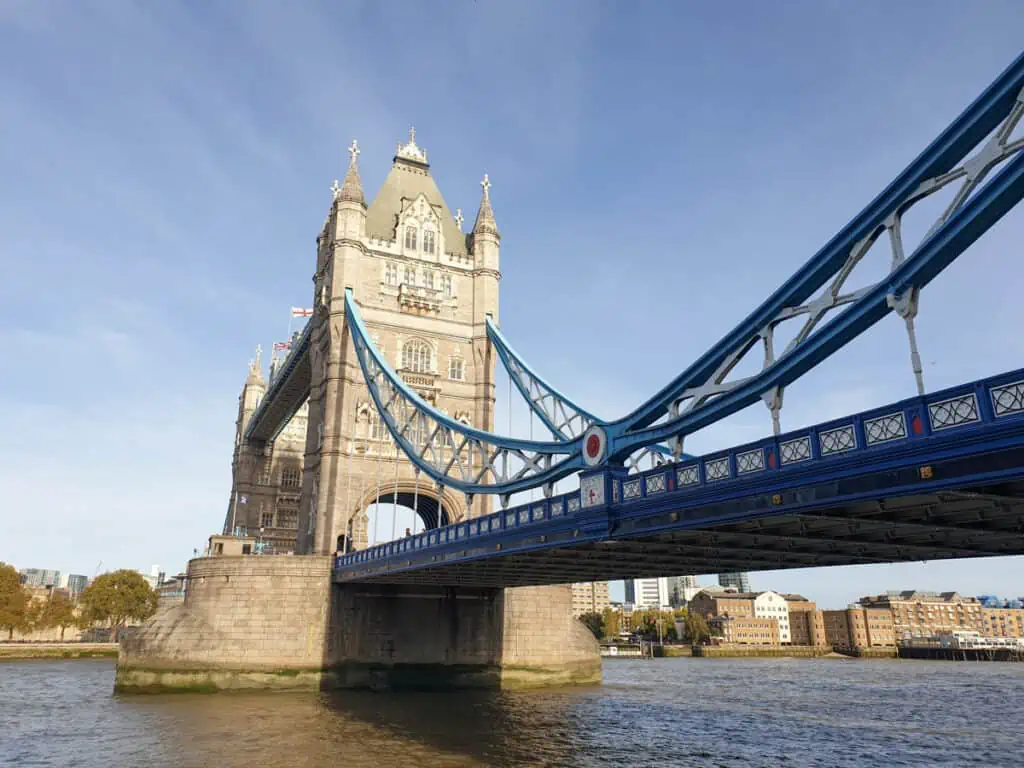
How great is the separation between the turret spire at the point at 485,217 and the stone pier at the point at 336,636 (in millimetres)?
22826

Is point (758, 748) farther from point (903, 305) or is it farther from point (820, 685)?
point (820, 685)

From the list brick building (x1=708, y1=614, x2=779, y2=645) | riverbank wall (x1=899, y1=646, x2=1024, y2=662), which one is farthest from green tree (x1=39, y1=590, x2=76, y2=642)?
riverbank wall (x1=899, y1=646, x2=1024, y2=662)

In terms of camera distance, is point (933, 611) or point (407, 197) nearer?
point (407, 197)

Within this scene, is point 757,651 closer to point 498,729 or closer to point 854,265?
point 498,729

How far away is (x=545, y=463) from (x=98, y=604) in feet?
217

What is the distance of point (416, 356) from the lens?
47375 millimetres

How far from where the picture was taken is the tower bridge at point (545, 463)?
1339 centimetres

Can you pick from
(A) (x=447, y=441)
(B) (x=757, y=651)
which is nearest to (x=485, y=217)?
(A) (x=447, y=441)

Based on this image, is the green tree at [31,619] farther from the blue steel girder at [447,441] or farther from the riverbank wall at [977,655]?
the riverbank wall at [977,655]

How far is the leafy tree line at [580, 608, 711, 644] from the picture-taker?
115 meters

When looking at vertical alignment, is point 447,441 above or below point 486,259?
below

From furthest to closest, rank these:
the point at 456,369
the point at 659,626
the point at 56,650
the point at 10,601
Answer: the point at 659,626
the point at 10,601
the point at 56,650
the point at 456,369

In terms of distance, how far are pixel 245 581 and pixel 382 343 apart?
16.2 m

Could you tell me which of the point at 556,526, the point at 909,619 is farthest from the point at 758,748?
the point at 909,619
